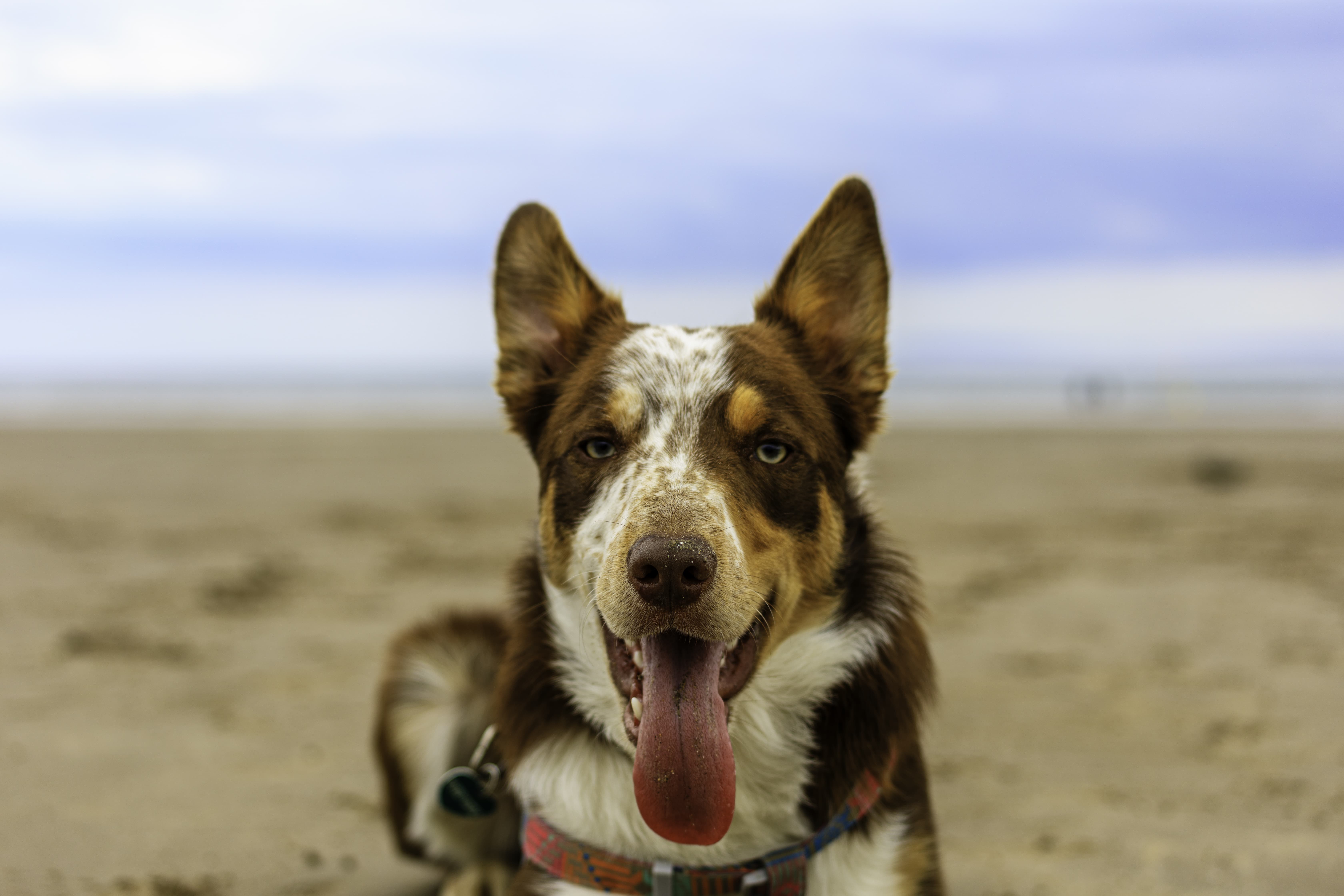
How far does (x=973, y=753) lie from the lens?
19.0ft

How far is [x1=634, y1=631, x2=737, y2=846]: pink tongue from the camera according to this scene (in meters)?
2.86

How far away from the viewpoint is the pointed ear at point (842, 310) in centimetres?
378

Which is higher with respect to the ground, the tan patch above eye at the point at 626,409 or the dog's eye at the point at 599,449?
the tan patch above eye at the point at 626,409

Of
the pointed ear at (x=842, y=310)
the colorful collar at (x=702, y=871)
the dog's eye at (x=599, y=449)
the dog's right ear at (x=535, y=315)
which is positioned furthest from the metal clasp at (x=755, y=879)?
the dog's right ear at (x=535, y=315)

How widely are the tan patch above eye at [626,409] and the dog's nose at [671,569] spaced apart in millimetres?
683

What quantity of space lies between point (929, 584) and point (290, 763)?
19.5ft

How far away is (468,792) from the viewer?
3859 millimetres

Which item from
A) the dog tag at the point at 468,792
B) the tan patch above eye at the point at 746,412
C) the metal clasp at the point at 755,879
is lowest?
the dog tag at the point at 468,792

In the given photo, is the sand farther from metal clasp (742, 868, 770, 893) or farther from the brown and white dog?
metal clasp (742, 868, 770, 893)

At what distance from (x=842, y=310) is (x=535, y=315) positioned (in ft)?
3.80

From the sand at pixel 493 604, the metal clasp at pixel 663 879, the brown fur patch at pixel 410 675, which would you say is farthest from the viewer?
the sand at pixel 493 604

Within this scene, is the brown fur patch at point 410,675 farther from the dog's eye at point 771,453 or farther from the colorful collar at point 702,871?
the dog's eye at point 771,453

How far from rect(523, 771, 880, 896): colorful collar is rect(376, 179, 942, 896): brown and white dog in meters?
0.04

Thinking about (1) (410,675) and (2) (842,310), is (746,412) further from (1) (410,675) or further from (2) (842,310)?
(1) (410,675)
